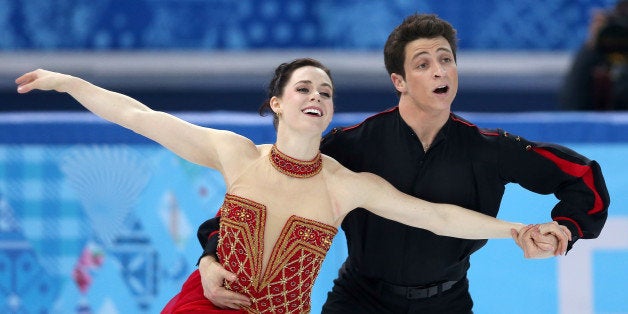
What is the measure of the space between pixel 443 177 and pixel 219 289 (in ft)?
3.03

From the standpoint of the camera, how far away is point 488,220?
3.70m

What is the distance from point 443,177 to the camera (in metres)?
3.88

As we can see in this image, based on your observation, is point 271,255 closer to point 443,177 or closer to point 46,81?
point 443,177

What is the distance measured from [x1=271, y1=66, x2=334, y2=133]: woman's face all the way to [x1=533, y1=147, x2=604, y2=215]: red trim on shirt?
803mm

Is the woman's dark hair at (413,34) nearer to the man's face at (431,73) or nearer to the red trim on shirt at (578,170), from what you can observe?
the man's face at (431,73)

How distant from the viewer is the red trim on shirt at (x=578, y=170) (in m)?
3.80

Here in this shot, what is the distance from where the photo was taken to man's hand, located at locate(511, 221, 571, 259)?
355 centimetres

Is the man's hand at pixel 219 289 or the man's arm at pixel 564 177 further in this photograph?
the man's arm at pixel 564 177

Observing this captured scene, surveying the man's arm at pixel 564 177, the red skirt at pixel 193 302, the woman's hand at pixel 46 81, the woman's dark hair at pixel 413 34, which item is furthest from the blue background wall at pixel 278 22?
the red skirt at pixel 193 302

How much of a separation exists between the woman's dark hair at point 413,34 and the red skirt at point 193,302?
3.46 feet

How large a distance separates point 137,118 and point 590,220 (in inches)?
64.2

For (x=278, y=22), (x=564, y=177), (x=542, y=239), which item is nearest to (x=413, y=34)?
(x=564, y=177)

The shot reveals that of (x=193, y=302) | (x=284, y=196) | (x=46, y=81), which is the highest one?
(x=46, y=81)

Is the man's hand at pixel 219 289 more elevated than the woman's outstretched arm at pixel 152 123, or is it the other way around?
the woman's outstretched arm at pixel 152 123
